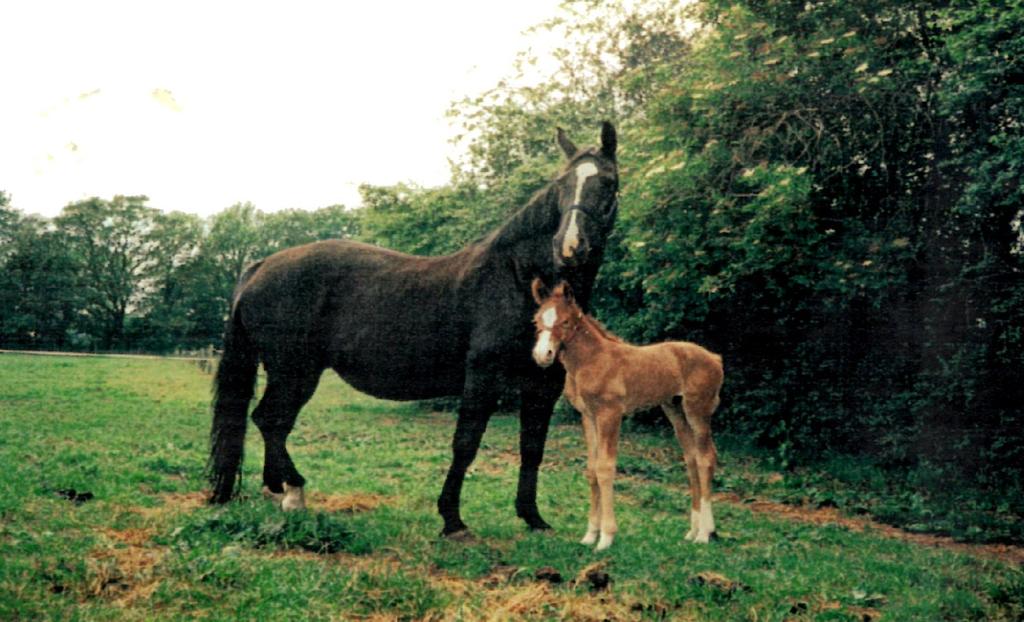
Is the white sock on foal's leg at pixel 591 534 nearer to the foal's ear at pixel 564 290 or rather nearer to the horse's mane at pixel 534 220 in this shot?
the foal's ear at pixel 564 290

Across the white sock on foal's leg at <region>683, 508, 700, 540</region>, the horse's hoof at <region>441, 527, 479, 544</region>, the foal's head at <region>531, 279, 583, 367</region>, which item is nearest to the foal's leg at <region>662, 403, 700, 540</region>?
the white sock on foal's leg at <region>683, 508, 700, 540</region>

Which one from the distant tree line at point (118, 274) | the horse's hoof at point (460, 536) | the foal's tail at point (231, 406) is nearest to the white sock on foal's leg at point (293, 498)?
the foal's tail at point (231, 406)

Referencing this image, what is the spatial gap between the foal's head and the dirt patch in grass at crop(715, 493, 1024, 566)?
472 cm

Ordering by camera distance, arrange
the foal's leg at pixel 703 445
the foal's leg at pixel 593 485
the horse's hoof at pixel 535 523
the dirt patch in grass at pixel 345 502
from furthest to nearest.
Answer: the dirt patch in grass at pixel 345 502
the horse's hoof at pixel 535 523
the foal's leg at pixel 703 445
the foal's leg at pixel 593 485

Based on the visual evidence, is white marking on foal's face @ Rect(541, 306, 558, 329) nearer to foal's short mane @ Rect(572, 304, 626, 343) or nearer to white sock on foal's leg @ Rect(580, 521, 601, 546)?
foal's short mane @ Rect(572, 304, 626, 343)

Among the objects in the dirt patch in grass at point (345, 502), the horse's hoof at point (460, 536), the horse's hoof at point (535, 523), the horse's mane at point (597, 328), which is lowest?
the dirt patch in grass at point (345, 502)

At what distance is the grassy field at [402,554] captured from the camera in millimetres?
4559

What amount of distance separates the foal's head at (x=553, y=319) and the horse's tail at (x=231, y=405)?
3.17 m

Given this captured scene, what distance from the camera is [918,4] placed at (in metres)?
10.4

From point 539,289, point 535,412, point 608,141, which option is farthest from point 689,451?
point 608,141

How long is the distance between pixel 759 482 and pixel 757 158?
4.91m

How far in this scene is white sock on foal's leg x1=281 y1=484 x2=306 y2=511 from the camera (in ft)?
22.5

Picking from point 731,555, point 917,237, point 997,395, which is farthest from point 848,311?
point 731,555

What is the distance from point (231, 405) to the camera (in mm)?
7133
